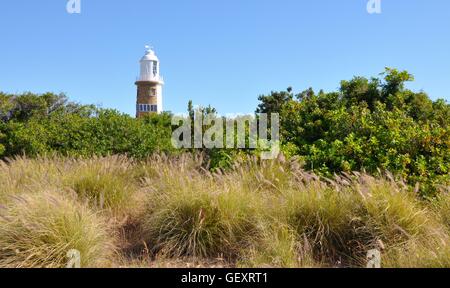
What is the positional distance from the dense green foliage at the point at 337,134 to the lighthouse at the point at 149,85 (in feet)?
90.2

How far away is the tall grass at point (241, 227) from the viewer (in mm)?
4129

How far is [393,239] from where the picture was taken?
438 cm

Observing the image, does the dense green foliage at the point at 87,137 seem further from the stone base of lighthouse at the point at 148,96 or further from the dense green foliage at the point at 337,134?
the stone base of lighthouse at the point at 148,96

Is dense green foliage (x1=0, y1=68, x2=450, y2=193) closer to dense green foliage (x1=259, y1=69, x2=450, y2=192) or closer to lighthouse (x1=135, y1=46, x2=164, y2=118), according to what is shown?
dense green foliage (x1=259, y1=69, x2=450, y2=192)

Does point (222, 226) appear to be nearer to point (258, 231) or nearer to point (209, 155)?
point (258, 231)

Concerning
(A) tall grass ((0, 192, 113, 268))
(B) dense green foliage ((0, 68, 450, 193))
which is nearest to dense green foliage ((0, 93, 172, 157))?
(B) dense green foliage ((0, 68, 450, 193))

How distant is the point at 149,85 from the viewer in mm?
41500

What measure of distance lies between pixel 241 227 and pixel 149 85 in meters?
38.0

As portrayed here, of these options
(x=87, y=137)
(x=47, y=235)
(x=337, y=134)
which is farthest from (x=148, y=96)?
(x=47, y=235)

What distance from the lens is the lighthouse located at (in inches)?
1628

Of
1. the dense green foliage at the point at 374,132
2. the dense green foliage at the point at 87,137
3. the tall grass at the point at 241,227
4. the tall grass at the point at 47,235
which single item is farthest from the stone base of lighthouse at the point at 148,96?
the tall grass at the point at 47,235

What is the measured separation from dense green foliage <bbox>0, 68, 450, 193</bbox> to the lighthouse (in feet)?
90.2

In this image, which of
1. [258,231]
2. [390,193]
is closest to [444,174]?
[390,193]

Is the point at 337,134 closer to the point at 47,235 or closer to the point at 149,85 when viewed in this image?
the point at 47,235
